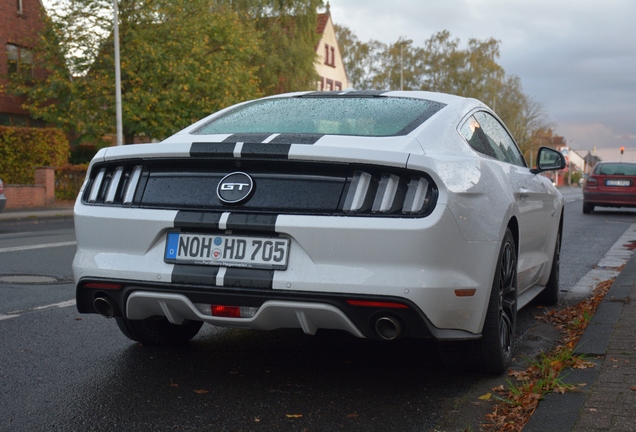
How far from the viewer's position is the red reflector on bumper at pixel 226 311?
13.1ft

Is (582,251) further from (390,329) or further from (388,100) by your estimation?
(390,329)

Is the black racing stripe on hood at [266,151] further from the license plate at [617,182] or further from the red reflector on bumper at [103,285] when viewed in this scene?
the license plate at [617,182]

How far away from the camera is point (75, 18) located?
103 feet

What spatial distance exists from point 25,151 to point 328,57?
4000 cm

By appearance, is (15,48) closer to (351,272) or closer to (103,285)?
(103,285)

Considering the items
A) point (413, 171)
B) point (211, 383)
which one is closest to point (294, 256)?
point (413, 171)

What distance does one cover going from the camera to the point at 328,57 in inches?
2574

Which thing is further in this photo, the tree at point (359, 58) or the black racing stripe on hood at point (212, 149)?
the tree at point (359, 58)

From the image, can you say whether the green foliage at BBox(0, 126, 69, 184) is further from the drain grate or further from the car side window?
the car side window

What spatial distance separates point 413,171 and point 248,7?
145ft

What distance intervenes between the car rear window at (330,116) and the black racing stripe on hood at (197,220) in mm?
675

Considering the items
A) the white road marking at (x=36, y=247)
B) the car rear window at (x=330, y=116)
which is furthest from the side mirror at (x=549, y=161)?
the white road marking at (x=36, y=247)

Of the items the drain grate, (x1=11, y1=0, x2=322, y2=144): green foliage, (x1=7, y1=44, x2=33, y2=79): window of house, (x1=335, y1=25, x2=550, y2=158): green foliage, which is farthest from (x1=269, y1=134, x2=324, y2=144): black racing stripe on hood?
(x1=335, y1=25, x2=550, y2=158): green foliage

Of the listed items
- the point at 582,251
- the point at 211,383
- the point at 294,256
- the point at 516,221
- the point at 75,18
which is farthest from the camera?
the point at 75,18
